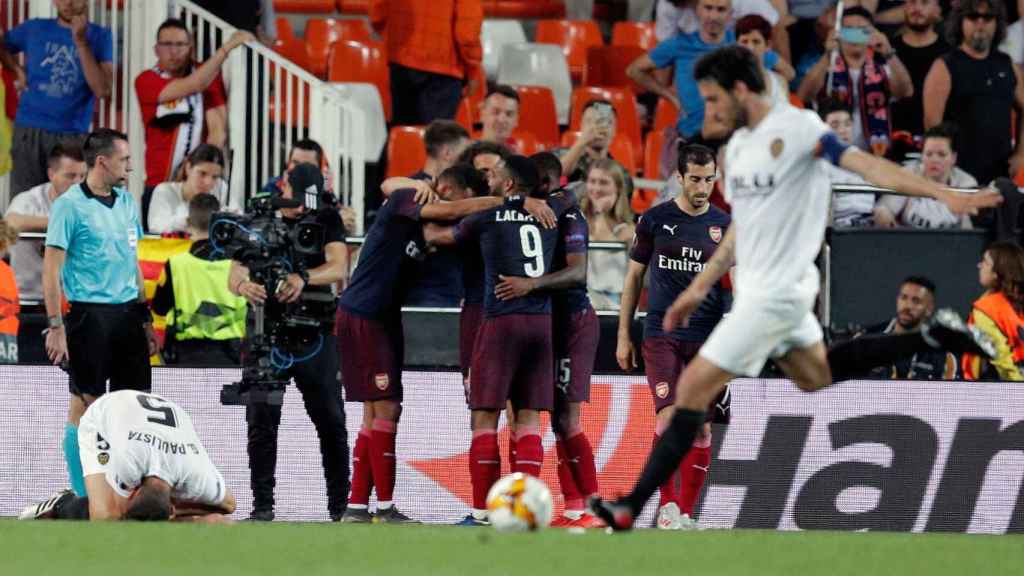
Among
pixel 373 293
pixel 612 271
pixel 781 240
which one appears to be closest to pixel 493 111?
pixel 612 271

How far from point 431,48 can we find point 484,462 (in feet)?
16.9

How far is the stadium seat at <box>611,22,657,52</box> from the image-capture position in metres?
16.5

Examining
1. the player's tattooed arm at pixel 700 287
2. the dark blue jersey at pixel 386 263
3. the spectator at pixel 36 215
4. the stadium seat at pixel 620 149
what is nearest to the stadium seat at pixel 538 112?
the stadium seat at pixel 620 149

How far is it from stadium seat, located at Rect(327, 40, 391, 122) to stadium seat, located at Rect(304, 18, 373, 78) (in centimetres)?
94

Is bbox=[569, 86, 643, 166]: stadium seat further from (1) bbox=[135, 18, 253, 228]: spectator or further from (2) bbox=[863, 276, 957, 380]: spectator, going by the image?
(2) bbox=[863, 276, 957, 380]: spectator

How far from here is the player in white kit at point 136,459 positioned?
8758 mm

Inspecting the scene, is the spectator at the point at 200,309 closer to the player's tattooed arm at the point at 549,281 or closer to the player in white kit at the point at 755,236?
the player's tattooed arm at the point at 549,281

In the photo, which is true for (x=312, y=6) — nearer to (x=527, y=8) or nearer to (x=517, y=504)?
(x=527, y=8)

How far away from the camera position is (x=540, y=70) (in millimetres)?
15773

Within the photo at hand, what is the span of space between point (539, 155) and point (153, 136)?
13.5 feet

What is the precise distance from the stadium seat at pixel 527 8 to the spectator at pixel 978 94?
4953 millimetres

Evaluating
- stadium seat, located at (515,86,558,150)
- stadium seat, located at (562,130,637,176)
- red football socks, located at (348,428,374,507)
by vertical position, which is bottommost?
red football socks, located at (348,428,374,507)

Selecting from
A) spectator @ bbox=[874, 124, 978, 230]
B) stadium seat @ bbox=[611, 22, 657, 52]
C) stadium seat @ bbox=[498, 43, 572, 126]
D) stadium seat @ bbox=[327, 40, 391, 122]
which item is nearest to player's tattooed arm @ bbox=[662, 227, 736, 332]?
spectator @ bbox=[874, 124, 978, 230]

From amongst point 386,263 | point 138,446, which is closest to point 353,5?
point 386,263
